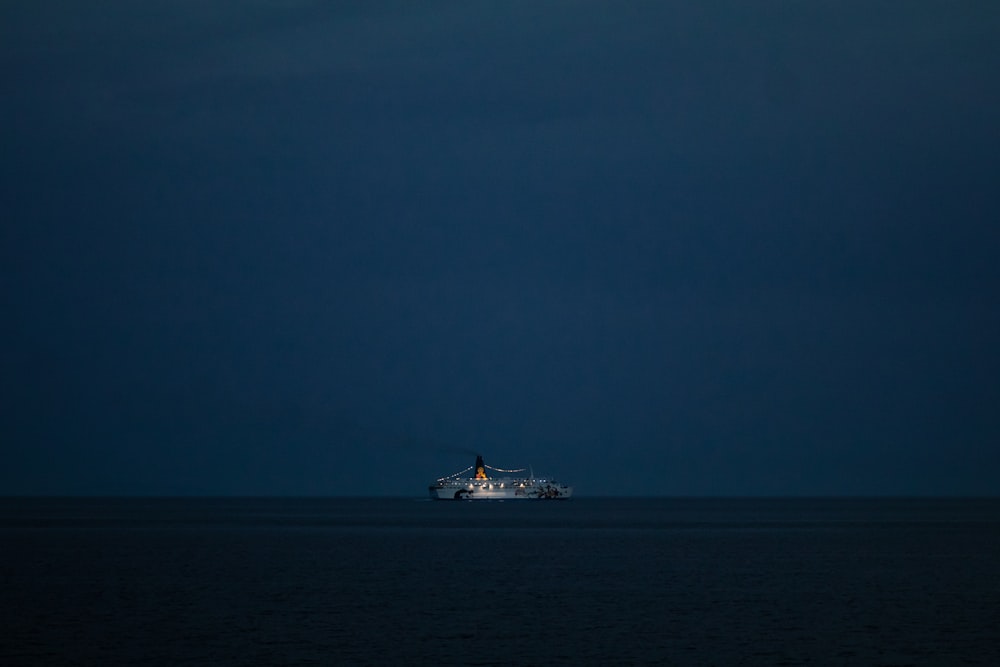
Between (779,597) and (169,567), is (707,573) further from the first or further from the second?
(169,567)

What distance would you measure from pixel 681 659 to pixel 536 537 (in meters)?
101

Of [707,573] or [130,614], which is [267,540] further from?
[130,614]

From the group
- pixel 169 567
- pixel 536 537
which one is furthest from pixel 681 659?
pixel 536 537

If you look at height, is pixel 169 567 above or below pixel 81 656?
above

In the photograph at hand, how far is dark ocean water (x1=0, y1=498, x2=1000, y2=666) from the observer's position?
54500 millimetres

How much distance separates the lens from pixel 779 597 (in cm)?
7675

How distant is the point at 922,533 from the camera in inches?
6742

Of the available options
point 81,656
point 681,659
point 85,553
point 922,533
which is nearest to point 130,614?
point 81,656

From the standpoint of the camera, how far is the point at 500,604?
240 feet

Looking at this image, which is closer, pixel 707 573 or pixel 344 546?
pixel 707 573

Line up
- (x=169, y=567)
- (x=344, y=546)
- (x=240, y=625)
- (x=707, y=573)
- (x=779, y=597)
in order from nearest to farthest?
(x=240, y=625) < (x=779, y=597) < (x=707, y=573) < (x=169, y=567) < (x=344, y=546)

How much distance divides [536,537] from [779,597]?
78266 millimetres

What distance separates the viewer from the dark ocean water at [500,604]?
54500mm

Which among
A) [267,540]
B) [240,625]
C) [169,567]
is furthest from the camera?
[267,540]
